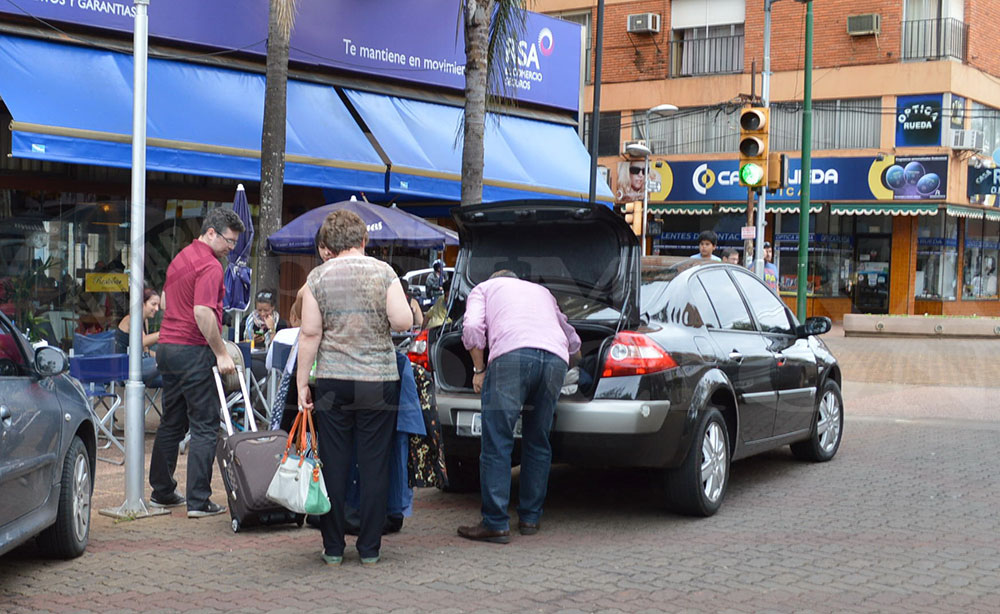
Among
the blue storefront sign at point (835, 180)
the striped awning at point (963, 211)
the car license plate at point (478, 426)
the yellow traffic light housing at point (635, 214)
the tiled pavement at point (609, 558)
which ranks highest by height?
the blue storefront sign at point (835, 180)

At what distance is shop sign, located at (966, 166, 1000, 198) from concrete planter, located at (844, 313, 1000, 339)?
6.68 m

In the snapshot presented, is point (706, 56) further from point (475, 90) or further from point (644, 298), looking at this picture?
point (644, 298)

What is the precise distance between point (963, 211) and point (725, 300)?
2510 cm

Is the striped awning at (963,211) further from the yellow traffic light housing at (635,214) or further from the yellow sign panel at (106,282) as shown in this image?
the yellow sign panel at (106,282)

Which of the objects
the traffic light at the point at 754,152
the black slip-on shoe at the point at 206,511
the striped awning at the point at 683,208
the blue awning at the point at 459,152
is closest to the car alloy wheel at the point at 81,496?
the black slip-on shoe at the point at 206,511

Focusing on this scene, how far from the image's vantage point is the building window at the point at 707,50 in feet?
107

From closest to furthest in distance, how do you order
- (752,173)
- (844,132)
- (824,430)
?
(824,430)
(752,173)
(844,132)

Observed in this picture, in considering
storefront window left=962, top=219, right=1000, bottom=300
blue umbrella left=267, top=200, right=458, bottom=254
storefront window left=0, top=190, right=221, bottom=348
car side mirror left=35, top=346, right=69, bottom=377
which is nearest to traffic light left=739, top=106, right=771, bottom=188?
blue umbrella left=267, top=200, right=458, bottom=254

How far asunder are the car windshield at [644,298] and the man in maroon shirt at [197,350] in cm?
210

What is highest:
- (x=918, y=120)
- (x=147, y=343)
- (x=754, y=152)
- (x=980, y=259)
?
(x=918, y=120)

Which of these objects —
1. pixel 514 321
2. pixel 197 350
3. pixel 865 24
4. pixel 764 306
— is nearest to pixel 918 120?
pixel 865 24

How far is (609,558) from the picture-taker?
610cm

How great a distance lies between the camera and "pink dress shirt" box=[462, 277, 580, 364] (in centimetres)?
642

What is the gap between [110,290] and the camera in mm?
14242
